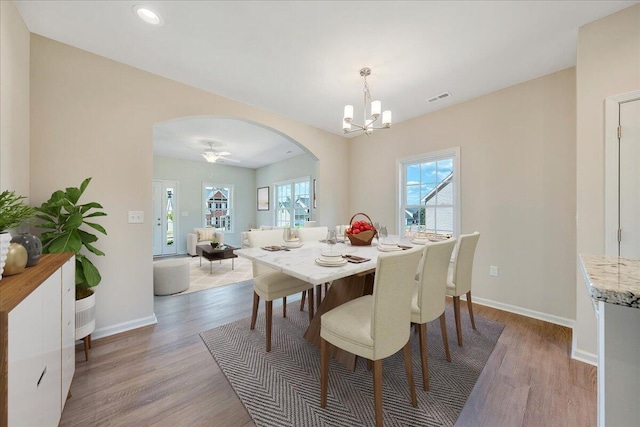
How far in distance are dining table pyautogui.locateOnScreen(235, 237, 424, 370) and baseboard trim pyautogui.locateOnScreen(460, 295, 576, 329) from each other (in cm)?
192

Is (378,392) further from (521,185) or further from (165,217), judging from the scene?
(165,217)

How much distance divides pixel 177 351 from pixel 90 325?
71cm

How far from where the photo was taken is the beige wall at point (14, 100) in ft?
5.07

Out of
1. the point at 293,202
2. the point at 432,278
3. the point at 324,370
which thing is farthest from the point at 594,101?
the point at 293,202

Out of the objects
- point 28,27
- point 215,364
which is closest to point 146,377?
point 215,364

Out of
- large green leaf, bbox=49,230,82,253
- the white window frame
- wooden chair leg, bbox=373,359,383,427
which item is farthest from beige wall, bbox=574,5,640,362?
the white window frame

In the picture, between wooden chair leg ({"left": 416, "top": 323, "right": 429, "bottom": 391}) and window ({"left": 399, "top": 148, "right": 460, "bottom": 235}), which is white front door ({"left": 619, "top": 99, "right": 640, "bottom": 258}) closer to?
window ({"left": 399, "top": 148, "right": 460, "bottom": 235})

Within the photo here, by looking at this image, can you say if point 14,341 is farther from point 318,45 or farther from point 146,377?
point 318,45

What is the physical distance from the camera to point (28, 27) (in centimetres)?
190

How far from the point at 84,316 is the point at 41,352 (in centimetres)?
114

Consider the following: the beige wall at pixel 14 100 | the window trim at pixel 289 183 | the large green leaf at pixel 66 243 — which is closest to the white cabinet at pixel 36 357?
the large green leaf at pixel 66 243

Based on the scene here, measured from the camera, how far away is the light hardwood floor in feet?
4.47

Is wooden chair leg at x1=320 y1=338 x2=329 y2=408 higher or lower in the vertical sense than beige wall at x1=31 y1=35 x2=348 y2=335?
lower

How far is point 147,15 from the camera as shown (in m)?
1.79
